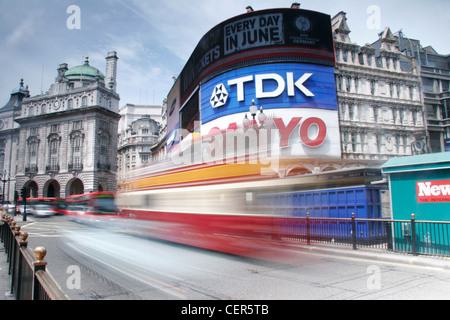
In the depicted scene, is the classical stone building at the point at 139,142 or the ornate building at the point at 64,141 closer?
the ornate building at the point at 64,141

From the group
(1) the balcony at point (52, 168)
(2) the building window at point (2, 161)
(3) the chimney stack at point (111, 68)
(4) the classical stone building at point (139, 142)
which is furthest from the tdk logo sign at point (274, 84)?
(4) the classical stone building at point (139, 142)

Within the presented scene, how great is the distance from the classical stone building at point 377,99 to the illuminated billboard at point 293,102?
2232mm

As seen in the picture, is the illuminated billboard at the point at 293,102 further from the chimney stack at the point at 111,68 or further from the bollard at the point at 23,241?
the chimney stack at the point at 111,68

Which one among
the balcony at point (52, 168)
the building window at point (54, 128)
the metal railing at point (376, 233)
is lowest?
the metal railing at point (376, 233)

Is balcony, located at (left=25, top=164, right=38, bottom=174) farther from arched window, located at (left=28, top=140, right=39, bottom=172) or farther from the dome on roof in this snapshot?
the dome on roof

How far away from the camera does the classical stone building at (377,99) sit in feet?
111

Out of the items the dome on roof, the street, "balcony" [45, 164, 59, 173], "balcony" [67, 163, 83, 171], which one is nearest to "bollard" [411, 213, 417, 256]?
the street

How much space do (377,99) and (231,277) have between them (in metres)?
34.2

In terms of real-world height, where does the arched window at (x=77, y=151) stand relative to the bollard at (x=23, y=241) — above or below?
above

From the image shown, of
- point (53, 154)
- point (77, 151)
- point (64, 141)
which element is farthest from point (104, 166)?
point (53, 154)

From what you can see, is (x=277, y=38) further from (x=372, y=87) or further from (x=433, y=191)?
(x=433, y=191)

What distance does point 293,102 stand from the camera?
3064 centimetres

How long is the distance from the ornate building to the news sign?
59.2 metres

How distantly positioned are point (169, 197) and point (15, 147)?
238 feet
